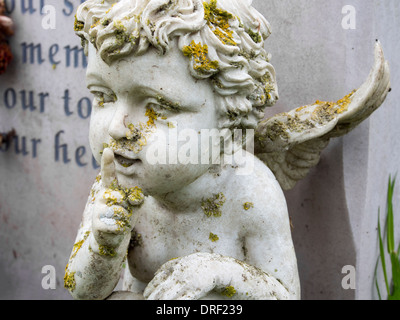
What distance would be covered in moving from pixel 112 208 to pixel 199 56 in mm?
423

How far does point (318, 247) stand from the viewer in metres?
1.98

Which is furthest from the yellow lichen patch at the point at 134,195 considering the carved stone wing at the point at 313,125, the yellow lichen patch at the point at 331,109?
the yellow lichen patch at the point at 331,109

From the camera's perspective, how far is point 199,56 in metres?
1.35

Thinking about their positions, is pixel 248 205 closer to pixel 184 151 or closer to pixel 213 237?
pixel 213 237

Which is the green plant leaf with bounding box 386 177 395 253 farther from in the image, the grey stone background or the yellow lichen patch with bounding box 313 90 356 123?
the yellow lichen patch with bounding box 313 90 356 123

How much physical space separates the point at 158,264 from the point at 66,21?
127cm

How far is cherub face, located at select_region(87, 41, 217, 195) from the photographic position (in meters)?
→ 1.36

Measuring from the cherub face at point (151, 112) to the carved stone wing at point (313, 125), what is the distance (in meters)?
0.38

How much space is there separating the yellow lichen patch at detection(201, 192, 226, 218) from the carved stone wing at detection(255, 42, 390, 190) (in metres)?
0.28

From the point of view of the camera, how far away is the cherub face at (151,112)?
53.4 inches

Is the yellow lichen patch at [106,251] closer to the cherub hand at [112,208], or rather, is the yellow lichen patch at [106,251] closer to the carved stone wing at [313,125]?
the cherub hand at [112,208]

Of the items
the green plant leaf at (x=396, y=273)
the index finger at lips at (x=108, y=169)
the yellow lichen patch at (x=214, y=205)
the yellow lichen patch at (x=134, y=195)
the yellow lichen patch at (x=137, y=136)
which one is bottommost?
the green plant leaf at (x=396, y=273)

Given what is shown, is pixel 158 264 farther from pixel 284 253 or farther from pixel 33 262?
pixel 33 262

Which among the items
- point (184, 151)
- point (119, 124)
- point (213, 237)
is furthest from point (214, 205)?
point (119, 124)
